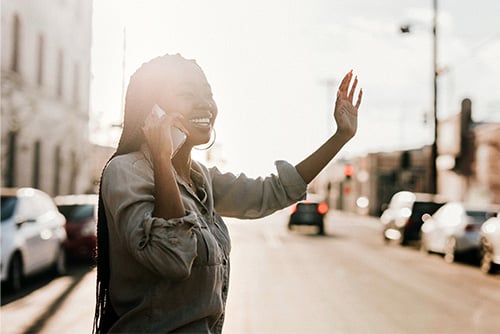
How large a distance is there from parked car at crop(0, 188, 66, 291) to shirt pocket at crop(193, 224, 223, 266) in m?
9.46

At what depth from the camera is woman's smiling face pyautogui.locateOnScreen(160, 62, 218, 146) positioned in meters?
2.09

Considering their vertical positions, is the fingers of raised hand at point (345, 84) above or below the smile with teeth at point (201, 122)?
above

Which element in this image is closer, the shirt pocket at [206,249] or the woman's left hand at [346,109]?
Result: the shirt pocket at [206,249]

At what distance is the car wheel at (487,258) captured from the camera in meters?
16.2

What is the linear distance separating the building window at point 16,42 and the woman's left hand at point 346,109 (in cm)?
2343

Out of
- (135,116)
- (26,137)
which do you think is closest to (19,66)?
(26,137)

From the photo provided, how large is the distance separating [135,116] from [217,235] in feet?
1.26

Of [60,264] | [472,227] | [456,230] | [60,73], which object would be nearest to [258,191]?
[60,264]

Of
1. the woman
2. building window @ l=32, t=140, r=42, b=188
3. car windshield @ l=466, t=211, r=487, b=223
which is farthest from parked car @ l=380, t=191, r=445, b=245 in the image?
the woman

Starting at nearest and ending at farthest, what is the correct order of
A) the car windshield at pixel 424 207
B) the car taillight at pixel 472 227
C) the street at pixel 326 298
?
the street at pixel 326 298 → the car taillight at pixel 472 227 → the car windshield at pixel 424 207

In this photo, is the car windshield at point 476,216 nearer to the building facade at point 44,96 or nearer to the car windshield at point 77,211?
the car windshield at point 77,211

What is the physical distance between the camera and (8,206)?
12117mm

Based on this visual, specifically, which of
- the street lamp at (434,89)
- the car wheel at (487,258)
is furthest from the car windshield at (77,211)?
the street lamp at (434,89)

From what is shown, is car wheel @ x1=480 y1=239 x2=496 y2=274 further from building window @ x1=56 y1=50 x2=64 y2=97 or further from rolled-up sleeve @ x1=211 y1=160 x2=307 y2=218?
building window @ x1=56 y1=50 x2=64 y2=97
